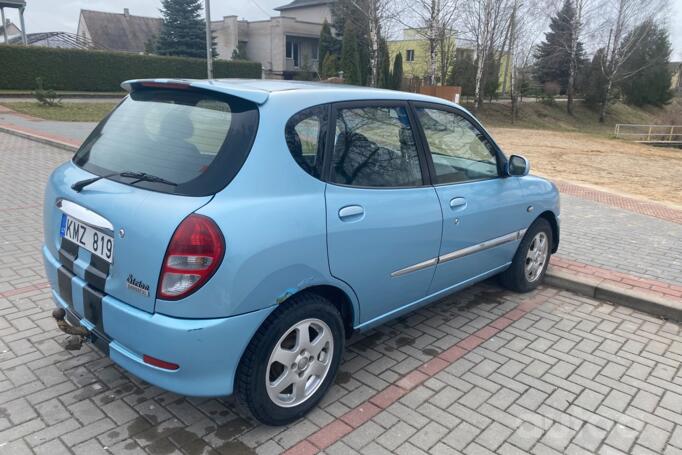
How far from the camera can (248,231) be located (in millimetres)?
2434

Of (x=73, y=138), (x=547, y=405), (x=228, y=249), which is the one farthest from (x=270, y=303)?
(x=73, y=138)

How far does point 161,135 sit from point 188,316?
1.08 meters

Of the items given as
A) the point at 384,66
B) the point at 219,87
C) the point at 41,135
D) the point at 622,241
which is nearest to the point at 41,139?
the point at 41,135

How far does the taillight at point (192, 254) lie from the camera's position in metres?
2.36

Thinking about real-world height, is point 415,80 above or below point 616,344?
above

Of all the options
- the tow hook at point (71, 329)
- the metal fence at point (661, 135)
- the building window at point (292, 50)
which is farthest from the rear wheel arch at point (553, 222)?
the building window at point (292, 50)

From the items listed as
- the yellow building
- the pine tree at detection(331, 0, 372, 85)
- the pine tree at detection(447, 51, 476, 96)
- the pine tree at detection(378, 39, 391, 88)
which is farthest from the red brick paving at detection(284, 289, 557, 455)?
the yellow building

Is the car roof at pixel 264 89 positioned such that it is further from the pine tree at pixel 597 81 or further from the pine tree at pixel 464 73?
the pine tree at pixel 597 81

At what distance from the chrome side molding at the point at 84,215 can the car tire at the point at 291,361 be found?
92 centimetres

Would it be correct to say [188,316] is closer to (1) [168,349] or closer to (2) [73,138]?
(1) [168,349]

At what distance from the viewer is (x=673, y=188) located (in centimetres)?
1214

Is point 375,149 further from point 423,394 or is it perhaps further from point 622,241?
point 622,241

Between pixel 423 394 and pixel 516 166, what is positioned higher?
pixel 516 166

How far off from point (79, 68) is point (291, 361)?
32735mm
